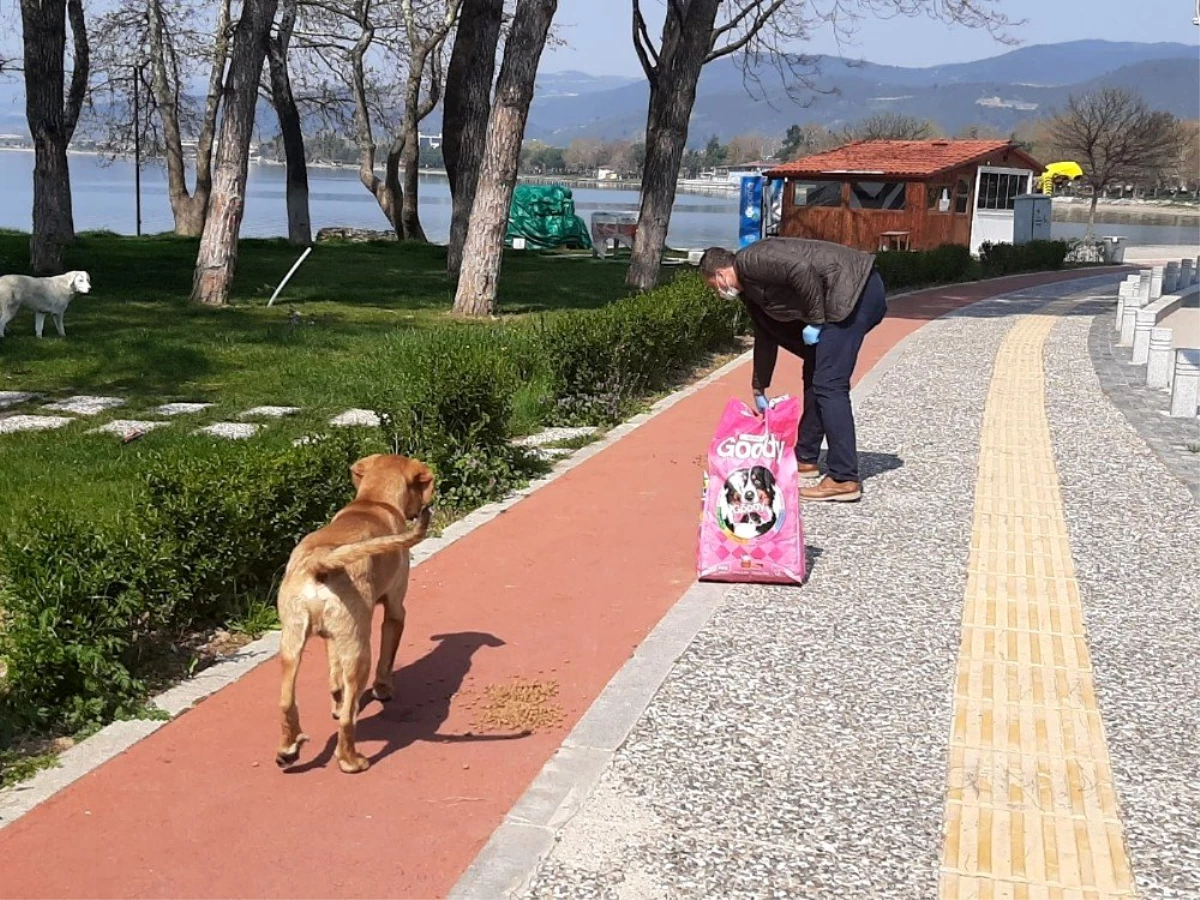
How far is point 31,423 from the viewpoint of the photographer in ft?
28.9

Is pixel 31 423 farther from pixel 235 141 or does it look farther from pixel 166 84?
pixel 166 84

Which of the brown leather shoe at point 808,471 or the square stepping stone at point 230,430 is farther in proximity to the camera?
the square stepping stone at point 230,430

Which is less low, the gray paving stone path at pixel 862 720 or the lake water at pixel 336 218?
the lake water at pixel 336 218

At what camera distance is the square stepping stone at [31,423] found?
339 inches

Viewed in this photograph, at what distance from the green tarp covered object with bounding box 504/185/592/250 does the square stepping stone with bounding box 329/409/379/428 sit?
26562mm

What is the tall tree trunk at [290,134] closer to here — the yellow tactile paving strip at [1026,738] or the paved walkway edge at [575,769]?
the yellow tactile paving strip at [1026,738]

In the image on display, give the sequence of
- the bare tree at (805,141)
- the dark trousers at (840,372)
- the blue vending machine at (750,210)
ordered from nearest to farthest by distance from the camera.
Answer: the dark trousers at (840,372) → the blue vending machine at (750,210) → the bare tree at (805,141)

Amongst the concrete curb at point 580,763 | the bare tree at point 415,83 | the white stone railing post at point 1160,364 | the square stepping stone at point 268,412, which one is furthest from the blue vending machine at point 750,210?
the concrete curb at point 580,763

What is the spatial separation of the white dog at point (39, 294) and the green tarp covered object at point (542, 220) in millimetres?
23715

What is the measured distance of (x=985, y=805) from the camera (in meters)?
3.96

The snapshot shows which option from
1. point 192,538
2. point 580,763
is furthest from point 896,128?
point 580,763

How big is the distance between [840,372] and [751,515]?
1731mm

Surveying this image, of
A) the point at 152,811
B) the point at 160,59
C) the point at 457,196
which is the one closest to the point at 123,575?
the point at 152,811

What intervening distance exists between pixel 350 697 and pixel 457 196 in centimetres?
1670
